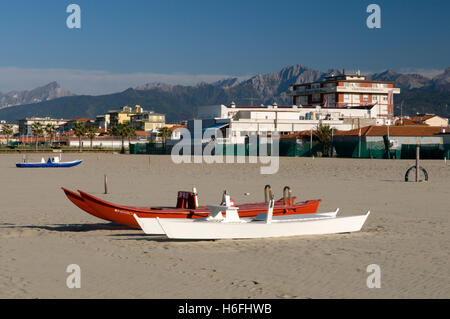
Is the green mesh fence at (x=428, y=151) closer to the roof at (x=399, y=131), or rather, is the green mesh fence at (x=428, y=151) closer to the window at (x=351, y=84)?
the roof at (x=399, y=131)

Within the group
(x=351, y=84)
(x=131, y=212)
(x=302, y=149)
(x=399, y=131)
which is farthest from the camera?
(x=351, y=84)

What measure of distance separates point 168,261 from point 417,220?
934cm

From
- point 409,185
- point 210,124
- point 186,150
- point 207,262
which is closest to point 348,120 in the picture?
point 210,124

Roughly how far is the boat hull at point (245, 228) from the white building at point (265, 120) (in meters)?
78.9

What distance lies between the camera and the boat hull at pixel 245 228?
1473 cm

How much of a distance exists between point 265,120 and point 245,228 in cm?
8975

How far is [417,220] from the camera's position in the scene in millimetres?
18656

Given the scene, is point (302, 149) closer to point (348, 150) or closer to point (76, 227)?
point (348, 150)

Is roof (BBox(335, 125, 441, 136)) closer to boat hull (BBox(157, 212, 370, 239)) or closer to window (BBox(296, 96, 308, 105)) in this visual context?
boat hull (BBox(157, 212, 370, 239))

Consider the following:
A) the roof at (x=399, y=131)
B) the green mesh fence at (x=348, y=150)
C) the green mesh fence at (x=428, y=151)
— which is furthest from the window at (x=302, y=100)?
the green mesh fence at (x=428, y=151)

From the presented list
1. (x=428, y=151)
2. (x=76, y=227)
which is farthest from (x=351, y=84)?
(x=76, y=227)

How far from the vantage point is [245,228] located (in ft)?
49.1

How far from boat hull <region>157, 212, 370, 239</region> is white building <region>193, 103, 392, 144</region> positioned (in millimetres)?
78885
